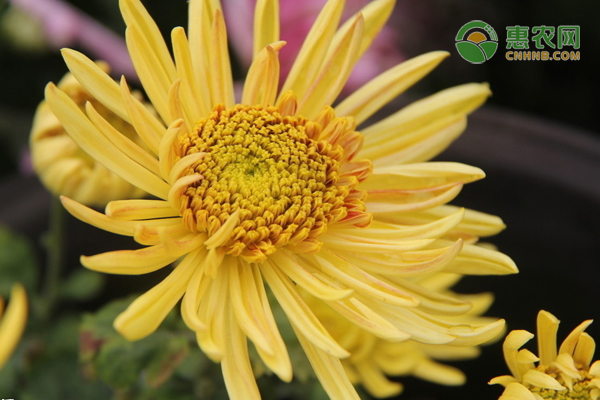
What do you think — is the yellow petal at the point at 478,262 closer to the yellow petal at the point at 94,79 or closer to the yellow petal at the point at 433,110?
→ the yellow petal at the point at 433,110

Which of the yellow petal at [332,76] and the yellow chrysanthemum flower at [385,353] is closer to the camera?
the yellow petal at [332,76]

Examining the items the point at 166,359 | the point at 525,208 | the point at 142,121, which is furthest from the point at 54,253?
the point at 525,208

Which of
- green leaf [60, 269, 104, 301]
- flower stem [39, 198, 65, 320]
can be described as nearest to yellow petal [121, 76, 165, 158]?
flower stem [39, 198, 65, 320]

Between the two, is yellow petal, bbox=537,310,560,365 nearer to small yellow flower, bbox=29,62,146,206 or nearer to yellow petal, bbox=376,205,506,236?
yellow petal, bbox=376,205,506,236

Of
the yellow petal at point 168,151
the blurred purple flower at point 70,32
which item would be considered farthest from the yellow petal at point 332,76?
the blurred purple flower at point 70,32

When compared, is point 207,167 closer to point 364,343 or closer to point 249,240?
point 249,240

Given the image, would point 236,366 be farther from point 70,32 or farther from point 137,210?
point 70,32
